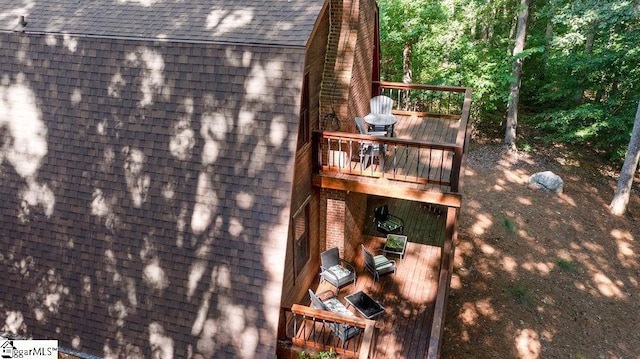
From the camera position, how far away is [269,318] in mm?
7488

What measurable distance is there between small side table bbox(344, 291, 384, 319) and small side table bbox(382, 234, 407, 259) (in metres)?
2.02

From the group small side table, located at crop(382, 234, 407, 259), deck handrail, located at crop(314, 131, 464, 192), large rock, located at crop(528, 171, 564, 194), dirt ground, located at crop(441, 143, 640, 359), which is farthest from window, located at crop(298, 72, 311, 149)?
large rock, located at crop(528, 171, 564, 194)

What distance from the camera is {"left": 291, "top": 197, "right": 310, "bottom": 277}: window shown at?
9.12 metres

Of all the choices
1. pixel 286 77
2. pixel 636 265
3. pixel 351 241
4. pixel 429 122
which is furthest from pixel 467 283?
pixel 286 77

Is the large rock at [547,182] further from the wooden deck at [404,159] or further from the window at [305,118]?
the window at [305,118]

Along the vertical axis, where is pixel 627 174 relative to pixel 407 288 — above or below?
above

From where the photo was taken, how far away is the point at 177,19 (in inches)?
347

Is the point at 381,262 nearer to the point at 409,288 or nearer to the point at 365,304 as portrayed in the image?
the point at 409,288

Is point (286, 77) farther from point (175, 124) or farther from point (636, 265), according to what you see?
point (636, 265)

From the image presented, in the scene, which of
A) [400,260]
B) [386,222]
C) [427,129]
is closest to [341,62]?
[427,129]

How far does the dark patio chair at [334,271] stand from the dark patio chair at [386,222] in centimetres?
224

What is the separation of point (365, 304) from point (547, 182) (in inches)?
447

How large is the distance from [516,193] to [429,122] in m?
6.02

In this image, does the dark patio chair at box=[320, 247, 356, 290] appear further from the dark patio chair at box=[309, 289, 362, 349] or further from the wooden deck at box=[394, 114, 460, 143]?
the wooden deck at box=[394, 114, 460, 143]
